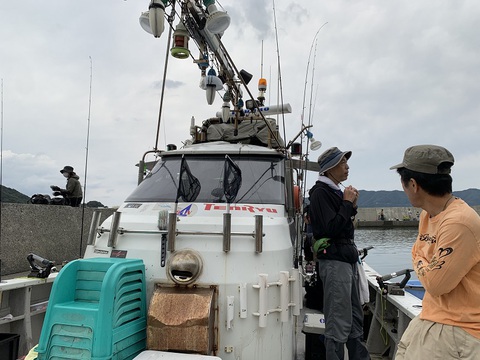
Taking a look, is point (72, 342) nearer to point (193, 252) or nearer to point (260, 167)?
point (193, 252)

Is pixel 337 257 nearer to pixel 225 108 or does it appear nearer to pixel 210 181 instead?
pixel 210 181

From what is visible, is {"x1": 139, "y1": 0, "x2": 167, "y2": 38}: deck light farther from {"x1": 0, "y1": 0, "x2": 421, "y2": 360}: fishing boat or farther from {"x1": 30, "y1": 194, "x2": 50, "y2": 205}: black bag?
{"x1": 30, "y1": 194, "x2": 50, "y2": 205}: black bag

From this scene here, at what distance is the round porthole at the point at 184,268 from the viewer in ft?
8.82

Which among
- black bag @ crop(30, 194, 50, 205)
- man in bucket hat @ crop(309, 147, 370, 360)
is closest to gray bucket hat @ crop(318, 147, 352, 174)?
man in bucket hat @ crop(309, 147, 370, 360)

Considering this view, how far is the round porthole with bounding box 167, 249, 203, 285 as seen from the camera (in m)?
2.69

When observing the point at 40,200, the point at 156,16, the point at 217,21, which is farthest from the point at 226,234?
the point at 40,200

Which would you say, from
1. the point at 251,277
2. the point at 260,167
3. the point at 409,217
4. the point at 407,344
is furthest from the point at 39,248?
the point at 409,217

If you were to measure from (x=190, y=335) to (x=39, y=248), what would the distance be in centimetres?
544

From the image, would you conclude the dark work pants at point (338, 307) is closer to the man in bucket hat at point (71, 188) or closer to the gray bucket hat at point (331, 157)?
the gray bucket hat at point (331, 157)

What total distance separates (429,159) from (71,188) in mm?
8599

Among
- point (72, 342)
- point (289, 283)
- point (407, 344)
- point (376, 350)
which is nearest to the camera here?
point (407, 344)

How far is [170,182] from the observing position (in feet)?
12.4

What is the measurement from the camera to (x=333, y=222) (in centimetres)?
309

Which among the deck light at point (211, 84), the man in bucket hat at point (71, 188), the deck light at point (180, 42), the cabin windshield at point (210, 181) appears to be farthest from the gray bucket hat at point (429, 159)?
the man in bucket hat at point (71, 188)
